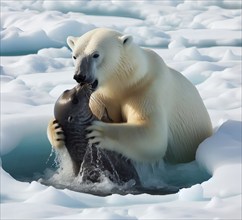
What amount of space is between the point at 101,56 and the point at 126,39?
7.3 inches

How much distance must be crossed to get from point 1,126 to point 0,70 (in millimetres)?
3240

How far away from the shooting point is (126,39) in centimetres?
340

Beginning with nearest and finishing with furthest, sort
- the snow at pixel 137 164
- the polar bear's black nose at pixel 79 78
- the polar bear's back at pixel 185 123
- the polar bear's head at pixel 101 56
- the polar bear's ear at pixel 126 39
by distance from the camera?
the snow at pixel 137 164
the polar bear's black nose at pixel 79 78
the polar bear's head at pixel 101 56
the polar bear's ear at pixel 126 39
the polar bear's back at pixel 185 123

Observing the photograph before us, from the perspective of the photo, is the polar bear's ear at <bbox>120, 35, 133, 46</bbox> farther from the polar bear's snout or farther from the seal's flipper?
the seal's flipper

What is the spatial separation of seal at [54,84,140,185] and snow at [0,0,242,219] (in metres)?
0.08

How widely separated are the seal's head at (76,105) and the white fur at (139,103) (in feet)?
0.31

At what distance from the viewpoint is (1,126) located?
3.59 m

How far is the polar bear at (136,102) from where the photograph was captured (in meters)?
3.20

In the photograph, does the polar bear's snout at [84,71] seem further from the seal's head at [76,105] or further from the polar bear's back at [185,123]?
the polar bear's back at [185,123]

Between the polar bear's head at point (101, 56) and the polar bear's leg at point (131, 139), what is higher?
the polar bear's head at point (101, 56)

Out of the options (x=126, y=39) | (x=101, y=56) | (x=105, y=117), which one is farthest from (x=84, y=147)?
(x=126, y=39)

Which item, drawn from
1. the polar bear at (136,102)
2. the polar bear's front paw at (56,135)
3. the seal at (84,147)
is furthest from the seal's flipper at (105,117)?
the polar bear's front paw at (56,135)

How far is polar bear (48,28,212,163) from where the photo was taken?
3.20 meters

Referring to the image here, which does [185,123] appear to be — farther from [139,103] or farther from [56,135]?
[56,135]
